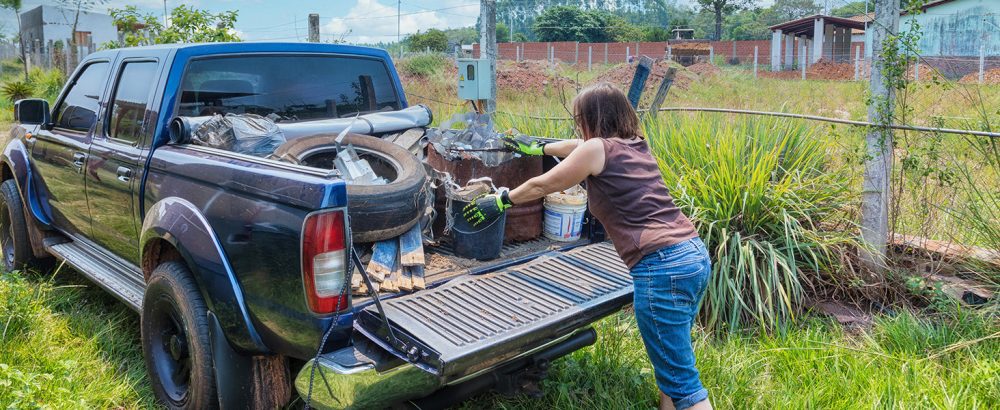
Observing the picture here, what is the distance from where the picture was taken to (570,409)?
353cm

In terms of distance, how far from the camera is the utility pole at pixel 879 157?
4613 millimetres

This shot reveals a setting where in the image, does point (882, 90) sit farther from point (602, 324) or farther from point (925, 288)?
point (602, 324)

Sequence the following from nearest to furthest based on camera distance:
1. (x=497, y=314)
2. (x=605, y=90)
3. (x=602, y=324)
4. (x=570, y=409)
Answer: (x=497, y=314) → (x=605, y=90) → (x=570, y=409) → (x=602, y=324)

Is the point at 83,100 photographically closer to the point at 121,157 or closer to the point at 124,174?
the point at 121,157

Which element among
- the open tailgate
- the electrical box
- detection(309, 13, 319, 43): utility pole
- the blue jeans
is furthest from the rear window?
detection(309, 13, 319, 43): utility pole

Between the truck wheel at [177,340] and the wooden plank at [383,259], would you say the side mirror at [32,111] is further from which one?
the wooden plank at [383,259]

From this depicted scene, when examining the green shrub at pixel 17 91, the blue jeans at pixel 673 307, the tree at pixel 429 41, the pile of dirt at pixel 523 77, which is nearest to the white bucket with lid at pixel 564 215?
the blue jeans at pixel 673 307

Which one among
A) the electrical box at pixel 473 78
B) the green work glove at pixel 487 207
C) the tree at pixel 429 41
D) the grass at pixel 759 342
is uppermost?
the tree at pixel 429 41

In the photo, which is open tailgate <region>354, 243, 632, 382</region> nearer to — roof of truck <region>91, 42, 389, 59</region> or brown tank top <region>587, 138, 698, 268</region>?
brown tank top <region>587, 138, 698, 268</region>

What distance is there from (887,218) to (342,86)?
356cm

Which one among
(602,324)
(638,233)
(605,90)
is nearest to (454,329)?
(638,233)

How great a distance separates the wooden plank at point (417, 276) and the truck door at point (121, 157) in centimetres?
156

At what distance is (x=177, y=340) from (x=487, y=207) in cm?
155

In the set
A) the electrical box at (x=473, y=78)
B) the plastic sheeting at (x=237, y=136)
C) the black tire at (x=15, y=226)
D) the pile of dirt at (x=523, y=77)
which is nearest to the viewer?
the plastic sheeting at (x=237, y=136)
